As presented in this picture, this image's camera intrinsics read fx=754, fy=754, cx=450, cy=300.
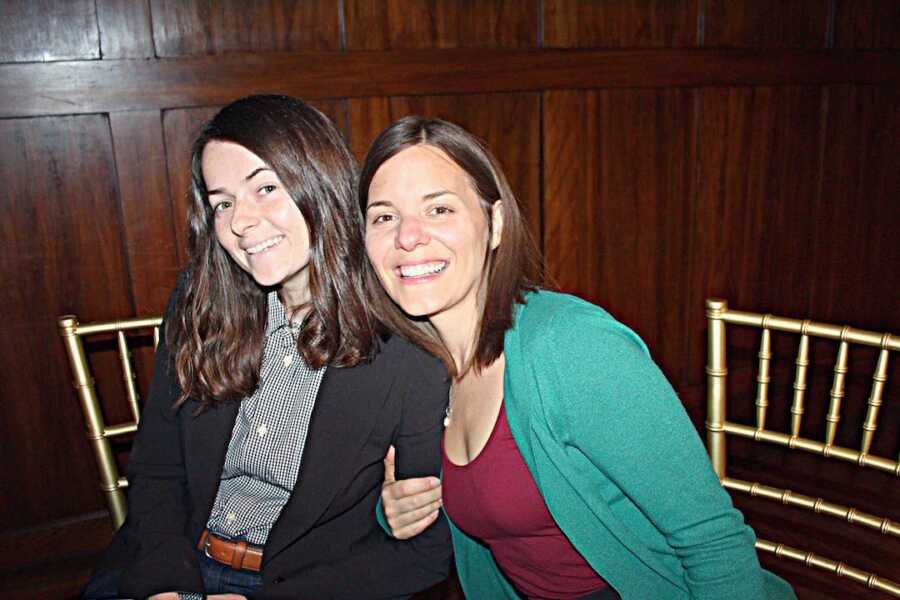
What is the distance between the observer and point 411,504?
136 centimetres

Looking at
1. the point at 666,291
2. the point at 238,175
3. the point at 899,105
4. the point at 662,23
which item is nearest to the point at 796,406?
the point at 238,175

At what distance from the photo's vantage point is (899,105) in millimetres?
3281

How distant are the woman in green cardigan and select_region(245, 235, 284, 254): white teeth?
6.6 inches

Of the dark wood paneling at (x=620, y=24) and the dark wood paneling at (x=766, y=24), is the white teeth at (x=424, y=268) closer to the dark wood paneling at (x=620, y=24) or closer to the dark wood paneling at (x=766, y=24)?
the dark wood paneling at (x=620, y=24)

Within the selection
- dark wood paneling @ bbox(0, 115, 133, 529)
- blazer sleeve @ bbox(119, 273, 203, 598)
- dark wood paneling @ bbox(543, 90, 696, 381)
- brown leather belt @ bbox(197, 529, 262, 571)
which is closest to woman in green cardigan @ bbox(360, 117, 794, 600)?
brown leather belt @ bbox(197, 529, 262, 571)

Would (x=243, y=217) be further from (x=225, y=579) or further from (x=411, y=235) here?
(x=225, y=579)

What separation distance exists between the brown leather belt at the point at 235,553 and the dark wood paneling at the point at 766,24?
2521mm

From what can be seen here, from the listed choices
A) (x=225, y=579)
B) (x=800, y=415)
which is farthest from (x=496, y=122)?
(x=225, y=579)

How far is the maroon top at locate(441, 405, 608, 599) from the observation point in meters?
1.26

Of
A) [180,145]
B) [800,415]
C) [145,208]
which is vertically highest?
[180,145]

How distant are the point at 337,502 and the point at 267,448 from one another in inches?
6.6

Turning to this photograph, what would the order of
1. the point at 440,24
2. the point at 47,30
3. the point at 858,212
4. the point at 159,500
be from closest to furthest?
the point at 159,500 < the point at 47,30 < the point at 440,24 < the point at 858,212

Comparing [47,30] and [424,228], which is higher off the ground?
[47,30]

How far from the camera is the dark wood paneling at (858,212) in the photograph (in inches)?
127
